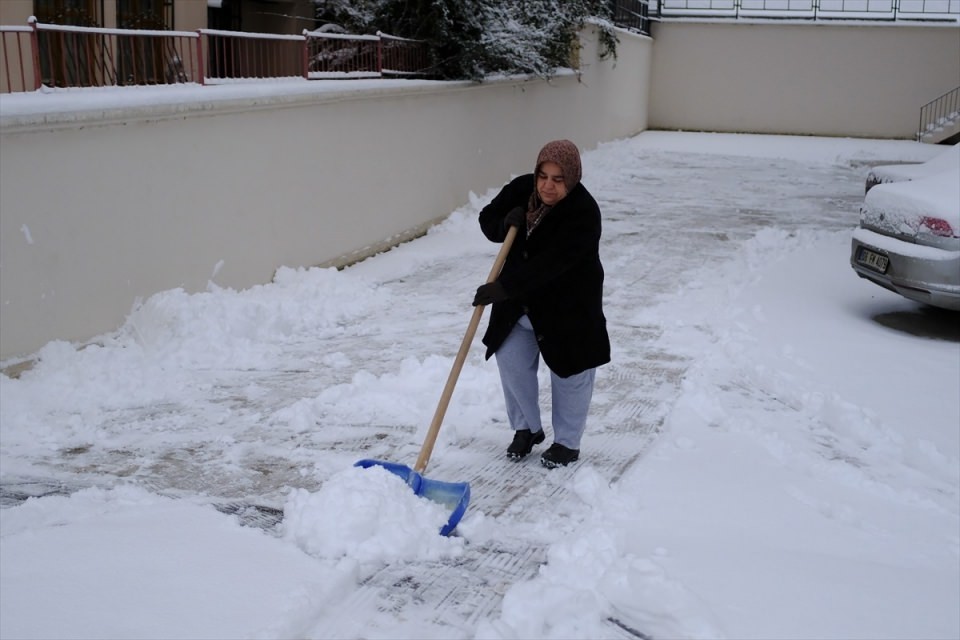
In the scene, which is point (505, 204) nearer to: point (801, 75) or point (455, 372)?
point (455, 372)

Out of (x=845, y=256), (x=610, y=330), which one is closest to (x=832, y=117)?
(x=845, y=256)

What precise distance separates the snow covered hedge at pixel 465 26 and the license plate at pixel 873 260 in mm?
5750

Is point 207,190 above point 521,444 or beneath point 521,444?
above

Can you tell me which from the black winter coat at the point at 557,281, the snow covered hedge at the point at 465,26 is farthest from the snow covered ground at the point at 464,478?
the snow covered hedge at the point at 465,26

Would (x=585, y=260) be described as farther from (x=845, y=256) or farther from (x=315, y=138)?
(x=845, y=256)

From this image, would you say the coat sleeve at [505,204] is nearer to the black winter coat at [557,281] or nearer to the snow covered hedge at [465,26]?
the black winter coat at [557,281]

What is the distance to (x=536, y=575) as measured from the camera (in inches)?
152

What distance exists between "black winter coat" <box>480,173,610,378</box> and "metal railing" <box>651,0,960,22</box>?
24.8 m

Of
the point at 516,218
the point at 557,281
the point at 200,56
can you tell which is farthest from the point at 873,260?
the point at 200,56

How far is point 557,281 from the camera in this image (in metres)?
4.61

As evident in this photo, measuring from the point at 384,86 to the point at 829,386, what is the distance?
226 inches

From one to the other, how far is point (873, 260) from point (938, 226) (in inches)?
23.8

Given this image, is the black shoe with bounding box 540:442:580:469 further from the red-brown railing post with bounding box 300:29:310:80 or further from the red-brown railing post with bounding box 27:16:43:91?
the red-brown railing post with bounding box 300:29:310:80

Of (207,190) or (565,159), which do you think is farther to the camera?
(207,190)
